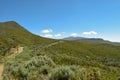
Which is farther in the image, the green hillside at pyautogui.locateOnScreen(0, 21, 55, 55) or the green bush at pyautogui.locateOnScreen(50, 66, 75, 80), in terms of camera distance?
the green hillside at pyautogui.locateOnScreen(0, 21, 55, 55)

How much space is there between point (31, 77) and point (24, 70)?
1.76 metres

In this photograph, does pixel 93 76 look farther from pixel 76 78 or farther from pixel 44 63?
pixel 44 63

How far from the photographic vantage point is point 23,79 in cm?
1648

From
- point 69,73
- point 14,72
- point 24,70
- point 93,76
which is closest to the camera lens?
point 69,73

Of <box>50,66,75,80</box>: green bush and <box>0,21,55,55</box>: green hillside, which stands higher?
<box>0,21,55,55</box>: green hillside

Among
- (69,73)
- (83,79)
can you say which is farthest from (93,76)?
(69,73)

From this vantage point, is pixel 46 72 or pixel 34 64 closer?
pixel 46 72

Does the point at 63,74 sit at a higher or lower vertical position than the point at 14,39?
lower

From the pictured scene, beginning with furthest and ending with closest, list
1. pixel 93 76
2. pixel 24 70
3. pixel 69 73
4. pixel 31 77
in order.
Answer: pixel 24 70 → pixel 31 77 → pixel 93 76 → pixel 69 73

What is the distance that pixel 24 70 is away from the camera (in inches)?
687

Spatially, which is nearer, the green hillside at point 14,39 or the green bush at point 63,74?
the green bush at point 63,74

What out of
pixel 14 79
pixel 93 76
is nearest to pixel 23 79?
pixel 14 79

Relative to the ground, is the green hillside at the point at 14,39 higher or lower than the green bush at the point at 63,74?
higher

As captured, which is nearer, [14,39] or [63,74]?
[63,74]
